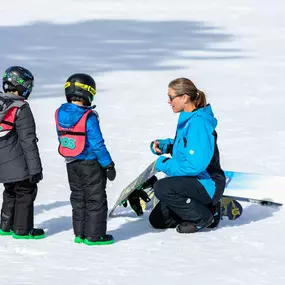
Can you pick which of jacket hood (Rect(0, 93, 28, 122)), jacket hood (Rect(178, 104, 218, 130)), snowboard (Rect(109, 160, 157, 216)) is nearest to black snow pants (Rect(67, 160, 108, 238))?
jacket hood (Rect(0, 93, 28, 122))

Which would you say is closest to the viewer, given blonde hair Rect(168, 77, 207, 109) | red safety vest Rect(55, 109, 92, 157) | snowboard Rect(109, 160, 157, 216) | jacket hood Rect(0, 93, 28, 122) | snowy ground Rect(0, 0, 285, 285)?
snowy ground Rect(0, 0, 285, 285)

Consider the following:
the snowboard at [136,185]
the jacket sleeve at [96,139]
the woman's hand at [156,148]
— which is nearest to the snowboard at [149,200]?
the snowboard at [136,185]

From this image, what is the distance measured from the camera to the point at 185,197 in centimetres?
711

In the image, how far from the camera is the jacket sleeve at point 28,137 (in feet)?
21.8

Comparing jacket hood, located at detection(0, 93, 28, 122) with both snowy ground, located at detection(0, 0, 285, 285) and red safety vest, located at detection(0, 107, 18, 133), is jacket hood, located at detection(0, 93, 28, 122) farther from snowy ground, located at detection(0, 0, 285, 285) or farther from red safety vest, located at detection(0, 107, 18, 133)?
snowy ground, located at detection(0, 0, 285, 285)

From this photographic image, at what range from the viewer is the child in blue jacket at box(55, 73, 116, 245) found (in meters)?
6.53

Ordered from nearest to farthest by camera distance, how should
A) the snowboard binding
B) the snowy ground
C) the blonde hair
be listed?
1. the snowy ground
2. the blonde hair
3. the snowboard binding

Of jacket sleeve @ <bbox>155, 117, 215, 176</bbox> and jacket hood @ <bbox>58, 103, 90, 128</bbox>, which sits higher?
jacket hood @ <bbox>58, 103, 90, 128</bbox>

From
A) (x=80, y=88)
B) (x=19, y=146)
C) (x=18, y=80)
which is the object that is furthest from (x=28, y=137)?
(x=80, y=88)

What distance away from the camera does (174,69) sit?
1781 centimetres

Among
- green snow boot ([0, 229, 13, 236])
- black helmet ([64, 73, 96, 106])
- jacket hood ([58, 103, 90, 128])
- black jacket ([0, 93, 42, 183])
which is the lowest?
green snow boot ([0, 229, 13, 236])

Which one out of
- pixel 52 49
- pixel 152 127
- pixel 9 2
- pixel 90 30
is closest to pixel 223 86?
pixel 152 127

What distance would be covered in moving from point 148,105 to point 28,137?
24.0 feet

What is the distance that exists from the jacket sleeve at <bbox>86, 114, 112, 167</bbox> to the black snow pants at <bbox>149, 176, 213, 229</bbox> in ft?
2.33
